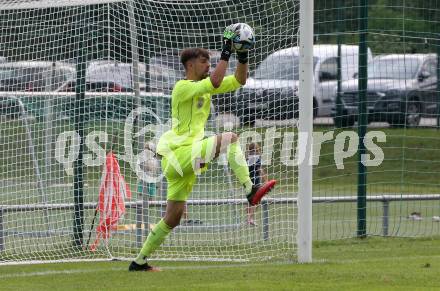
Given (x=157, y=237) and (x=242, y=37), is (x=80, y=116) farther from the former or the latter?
(x=242, y=37)

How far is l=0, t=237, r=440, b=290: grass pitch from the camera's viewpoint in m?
8.96

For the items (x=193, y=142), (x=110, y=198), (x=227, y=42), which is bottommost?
(x=110, y=198)

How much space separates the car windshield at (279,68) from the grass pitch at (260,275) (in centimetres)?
206

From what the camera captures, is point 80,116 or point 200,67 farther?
point 80,116

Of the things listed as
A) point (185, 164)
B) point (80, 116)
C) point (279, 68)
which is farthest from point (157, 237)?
point (279, 68)

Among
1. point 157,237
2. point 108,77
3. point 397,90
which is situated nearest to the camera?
point 157,237

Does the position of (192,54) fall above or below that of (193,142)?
above

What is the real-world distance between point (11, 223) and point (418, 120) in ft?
23.3

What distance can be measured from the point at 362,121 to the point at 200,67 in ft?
13.3

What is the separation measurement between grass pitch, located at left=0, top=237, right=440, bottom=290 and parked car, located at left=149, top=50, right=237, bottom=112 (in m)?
2.16

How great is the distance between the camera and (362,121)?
→ 1369cm

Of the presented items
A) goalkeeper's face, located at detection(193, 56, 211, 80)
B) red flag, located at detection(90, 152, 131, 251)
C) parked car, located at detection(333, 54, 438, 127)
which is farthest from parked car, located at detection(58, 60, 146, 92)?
parked car, located at detection(333, 54, 438, 127)

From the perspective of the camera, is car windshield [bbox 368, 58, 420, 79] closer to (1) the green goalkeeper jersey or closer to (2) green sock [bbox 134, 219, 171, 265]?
(1) the green goalkeeper jersey

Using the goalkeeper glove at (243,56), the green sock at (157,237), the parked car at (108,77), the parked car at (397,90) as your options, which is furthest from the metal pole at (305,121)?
the parked car at (397,90)
